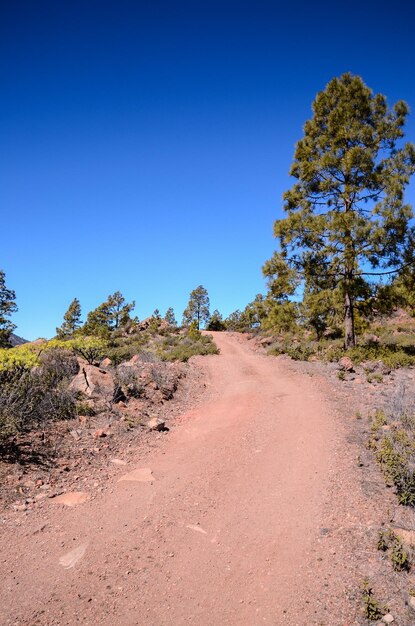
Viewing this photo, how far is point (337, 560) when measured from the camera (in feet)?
13.7

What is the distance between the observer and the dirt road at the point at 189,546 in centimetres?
356

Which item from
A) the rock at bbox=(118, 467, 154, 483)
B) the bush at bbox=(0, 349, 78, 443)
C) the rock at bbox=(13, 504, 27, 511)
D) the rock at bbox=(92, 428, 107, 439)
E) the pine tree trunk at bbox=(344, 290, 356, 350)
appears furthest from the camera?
the pine tree trunk at bbox=(344, 290, 356, 350)

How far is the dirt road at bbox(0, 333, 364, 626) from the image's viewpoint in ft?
→ 11.7

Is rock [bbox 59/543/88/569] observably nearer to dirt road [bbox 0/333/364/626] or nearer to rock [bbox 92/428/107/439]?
dirt road [bbox 0/333/364/626]

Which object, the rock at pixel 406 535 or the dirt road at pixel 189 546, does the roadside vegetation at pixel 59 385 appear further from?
the rock at pixel 406 535

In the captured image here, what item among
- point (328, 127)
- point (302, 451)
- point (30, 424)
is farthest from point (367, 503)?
point (328, 127)

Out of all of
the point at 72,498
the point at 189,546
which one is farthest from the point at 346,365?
the point at 72,498

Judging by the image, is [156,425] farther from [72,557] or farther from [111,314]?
[111,314]

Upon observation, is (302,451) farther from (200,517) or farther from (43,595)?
(43,595)

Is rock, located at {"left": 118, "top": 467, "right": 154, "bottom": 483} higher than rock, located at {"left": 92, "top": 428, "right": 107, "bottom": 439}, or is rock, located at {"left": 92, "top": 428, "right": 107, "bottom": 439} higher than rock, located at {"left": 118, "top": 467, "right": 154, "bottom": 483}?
rock, located at {"left": 92, "top": 428, "right": 107, "bottom": 439}

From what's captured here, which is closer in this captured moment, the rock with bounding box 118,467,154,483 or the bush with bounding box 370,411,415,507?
the bush with bounding box 370,411,415,507

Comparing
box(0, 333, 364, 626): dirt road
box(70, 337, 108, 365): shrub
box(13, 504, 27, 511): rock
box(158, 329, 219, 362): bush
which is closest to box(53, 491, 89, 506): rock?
box(0, 333, 364, 626): dirt road

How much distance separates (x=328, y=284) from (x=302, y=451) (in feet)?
37.4

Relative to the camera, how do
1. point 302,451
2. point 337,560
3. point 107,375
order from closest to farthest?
point 337,560 < point 302,451 < point 107,375
